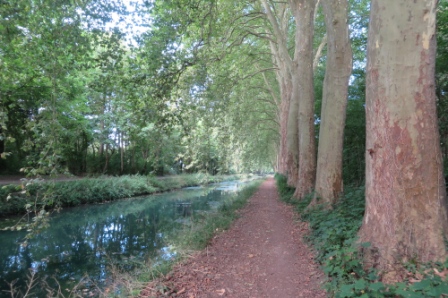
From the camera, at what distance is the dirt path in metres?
4.43


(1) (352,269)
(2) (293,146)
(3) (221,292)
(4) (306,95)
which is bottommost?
(3) (221,292)

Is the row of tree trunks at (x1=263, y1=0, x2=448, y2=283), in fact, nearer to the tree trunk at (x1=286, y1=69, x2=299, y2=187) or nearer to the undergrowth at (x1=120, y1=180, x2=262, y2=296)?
the undergrowth at (x1=120, y1=180, x2=262, y2=296)

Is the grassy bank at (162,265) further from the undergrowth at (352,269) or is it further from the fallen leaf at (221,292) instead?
the undergrowth at (352,269)

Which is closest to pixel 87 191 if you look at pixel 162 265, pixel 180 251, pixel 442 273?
pixel 180 251

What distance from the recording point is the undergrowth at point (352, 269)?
2.89m

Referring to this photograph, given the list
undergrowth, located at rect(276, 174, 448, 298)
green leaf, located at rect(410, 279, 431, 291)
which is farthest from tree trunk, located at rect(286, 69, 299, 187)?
green leaf, located at rect(410, 279, 431, 291)

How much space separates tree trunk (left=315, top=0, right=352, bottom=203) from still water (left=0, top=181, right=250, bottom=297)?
4548 mm

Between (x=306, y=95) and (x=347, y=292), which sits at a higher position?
(x=306, y=95)

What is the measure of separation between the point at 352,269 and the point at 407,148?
1.72 meters

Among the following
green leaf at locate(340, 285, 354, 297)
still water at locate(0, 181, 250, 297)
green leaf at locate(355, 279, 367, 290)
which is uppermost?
green leaf at locate(355, 279, 367, 290)

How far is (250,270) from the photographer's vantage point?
17.3ft

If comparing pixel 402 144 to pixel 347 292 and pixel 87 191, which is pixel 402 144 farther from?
pixel 87 191

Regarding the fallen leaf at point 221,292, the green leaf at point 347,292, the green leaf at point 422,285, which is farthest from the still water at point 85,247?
the green leaf at point 422,285

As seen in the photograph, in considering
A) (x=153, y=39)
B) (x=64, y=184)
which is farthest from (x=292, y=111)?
(x=64, y=184)
